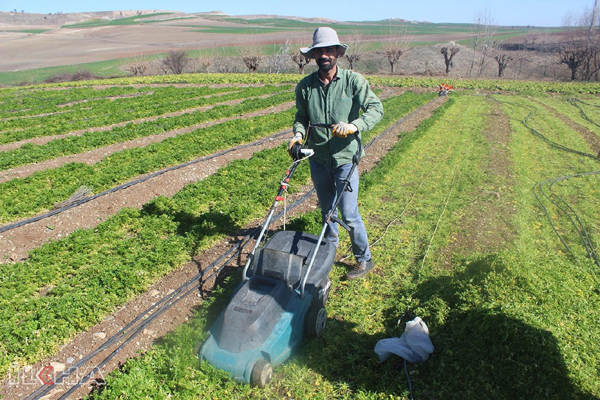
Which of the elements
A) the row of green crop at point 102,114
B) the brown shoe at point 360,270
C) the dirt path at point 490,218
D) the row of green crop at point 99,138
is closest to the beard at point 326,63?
the brown shoe at point 360,270

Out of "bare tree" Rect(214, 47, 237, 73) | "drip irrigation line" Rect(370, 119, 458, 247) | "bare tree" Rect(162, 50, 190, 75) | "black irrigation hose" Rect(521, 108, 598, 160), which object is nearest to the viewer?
"drip irrigation line" Rect(370, 119, 458, 247)

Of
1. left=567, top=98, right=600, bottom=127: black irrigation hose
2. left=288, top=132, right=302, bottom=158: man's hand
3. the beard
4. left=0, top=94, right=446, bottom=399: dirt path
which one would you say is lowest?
left=0, top=94, right=446, bottom=399: dirt path

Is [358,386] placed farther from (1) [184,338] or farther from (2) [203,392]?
(1) [184,338]

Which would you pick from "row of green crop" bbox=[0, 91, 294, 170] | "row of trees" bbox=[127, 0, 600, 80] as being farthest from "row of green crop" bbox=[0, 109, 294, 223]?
"row of trees" bbox=[127, 0, 600, 80]

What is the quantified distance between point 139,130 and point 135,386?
1185 cm

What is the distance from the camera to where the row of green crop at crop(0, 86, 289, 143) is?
14.7 meters

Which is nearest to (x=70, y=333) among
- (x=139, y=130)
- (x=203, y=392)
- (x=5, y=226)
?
(x=203, y=392)

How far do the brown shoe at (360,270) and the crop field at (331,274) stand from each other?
0.33 ft

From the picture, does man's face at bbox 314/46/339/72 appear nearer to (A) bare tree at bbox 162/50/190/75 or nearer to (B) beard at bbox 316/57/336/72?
(B) beard at bbox 316/57/336/72

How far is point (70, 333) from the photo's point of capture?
4438 millimetres

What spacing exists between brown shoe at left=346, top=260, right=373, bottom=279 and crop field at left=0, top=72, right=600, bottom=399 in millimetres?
100

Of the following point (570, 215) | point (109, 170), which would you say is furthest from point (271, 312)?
point (109, 170)

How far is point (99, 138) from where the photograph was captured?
1271cm

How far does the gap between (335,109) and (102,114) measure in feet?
53.6
